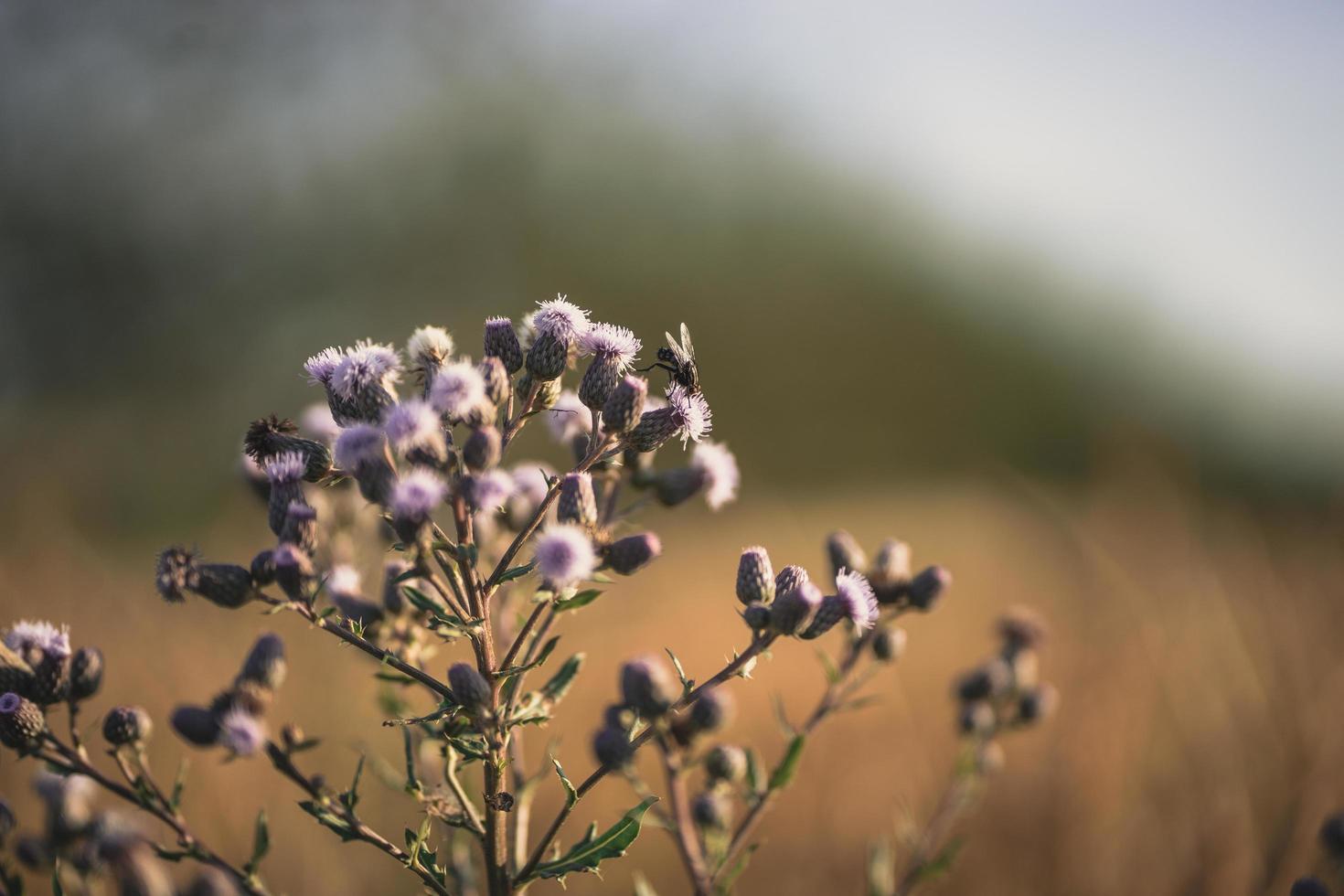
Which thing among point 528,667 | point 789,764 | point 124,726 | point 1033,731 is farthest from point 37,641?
point 1033,731

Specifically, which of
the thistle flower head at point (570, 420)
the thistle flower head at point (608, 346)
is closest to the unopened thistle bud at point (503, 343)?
the thistle flower head at point (608, 346)

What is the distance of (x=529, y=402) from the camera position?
1.43 m

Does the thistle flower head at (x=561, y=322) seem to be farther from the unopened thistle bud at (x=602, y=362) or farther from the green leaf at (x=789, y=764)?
the green leaf at (x=789, y=764)

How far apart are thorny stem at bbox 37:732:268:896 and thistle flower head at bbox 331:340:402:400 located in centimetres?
62

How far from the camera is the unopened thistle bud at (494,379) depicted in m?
1.29

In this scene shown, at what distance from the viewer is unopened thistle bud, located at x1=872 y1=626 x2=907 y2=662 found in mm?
1674

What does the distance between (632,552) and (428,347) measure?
45cm

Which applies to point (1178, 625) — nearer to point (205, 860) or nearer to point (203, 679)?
point (205, 860)

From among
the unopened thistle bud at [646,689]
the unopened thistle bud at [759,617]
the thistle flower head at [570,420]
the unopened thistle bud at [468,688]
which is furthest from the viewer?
the thistle flower head at [570,420]

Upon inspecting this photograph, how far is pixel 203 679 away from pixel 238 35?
11409mm

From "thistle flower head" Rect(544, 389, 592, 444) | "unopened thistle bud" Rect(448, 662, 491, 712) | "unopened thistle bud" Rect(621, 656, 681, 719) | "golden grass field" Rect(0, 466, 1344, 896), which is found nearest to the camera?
"unopened thistle bud" Rect(448, 662, 491, 712)

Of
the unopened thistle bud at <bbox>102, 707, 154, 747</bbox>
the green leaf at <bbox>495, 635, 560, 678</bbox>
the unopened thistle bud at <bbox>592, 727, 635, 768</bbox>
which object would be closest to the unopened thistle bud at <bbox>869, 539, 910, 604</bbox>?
the unopened thistle bud at <bbox>592, 727, 635, 768</bbox>

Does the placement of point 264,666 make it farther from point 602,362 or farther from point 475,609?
point 602,362

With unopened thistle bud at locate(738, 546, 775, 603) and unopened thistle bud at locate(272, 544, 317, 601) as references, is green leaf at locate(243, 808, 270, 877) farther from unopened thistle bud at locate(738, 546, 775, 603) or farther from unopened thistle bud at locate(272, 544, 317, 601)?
unopened thistle bud at locate(738, 546, 775, 603)
